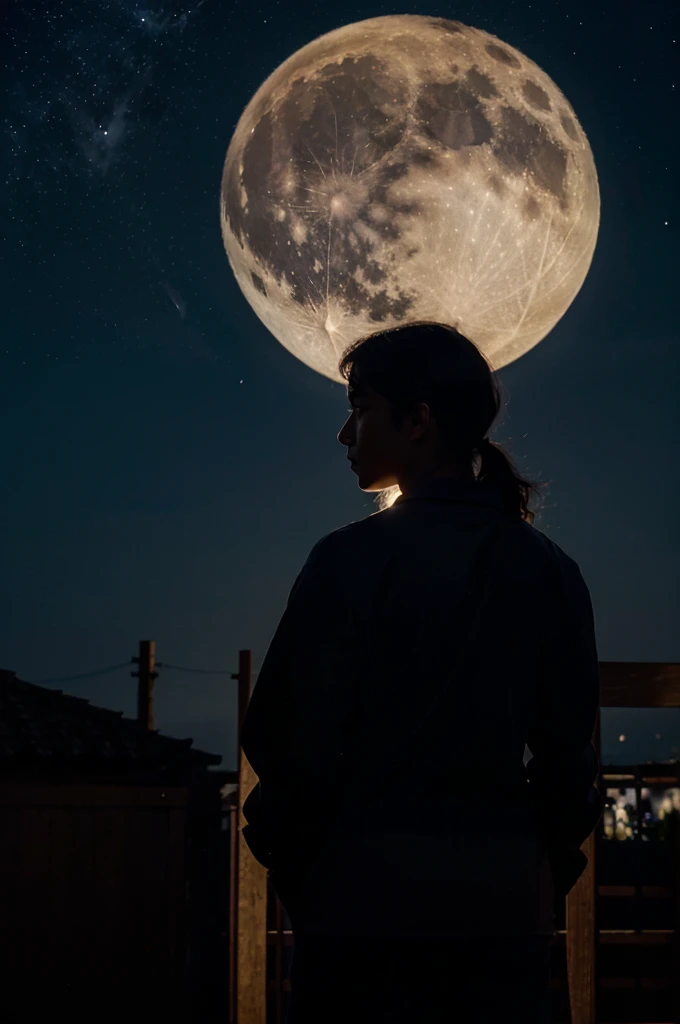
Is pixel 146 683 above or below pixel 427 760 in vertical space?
above

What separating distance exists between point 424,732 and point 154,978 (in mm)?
12910

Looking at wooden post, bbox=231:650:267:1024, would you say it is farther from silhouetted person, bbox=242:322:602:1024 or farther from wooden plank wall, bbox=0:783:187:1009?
wooden plank wall, bbox=0:783:187:1009

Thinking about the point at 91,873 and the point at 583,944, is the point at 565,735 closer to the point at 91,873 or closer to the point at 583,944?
the point at 583,944

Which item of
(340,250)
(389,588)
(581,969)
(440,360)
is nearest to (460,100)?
(340,250)

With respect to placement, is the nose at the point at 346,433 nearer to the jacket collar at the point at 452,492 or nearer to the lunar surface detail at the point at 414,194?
the jacket collar at the point at 452,492

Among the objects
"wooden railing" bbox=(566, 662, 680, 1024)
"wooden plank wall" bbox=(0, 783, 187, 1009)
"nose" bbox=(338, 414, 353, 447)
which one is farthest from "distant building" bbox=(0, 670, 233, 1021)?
"nose" bbox=(338, 414, 353, 447)

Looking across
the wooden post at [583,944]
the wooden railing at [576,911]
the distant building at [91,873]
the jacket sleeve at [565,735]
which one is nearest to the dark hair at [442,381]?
the jacket sleeve at [565,735]

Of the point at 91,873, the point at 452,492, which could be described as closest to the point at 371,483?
the point at 452,492

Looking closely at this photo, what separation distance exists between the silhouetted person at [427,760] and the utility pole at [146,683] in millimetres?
19957

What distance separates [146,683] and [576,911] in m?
18.1

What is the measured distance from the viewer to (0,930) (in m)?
12.2

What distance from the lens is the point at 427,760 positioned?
4.67 ft

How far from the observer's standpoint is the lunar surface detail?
14.7ft

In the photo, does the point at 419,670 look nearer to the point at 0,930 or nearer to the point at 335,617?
the point at 335,617
